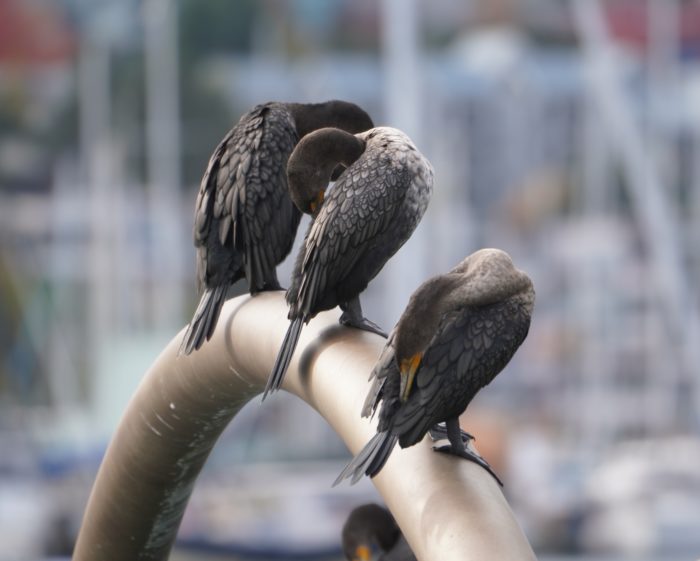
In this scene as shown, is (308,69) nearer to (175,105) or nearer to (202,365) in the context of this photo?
(175,105)

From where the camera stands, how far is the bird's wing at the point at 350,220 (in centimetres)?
242

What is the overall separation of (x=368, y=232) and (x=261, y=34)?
22.5 meters

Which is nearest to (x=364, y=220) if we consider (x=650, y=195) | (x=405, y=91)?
(x=405, y=91)

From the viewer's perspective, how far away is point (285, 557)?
16625 millimetres

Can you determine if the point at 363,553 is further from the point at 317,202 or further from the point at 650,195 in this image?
the point at 650,195

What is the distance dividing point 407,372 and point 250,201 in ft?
3.54

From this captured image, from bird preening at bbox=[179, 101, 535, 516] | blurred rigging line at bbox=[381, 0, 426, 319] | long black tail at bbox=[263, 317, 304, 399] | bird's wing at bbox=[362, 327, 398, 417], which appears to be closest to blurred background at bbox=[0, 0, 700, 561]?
blurred rigging line at bbox=[381, 0, 426, 319]

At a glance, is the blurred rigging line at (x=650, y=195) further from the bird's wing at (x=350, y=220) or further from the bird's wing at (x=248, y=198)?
the bird's wing at (x=350, y=220)

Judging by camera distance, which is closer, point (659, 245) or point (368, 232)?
point (368, 232)

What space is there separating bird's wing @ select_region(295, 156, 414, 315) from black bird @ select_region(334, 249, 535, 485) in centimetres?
45

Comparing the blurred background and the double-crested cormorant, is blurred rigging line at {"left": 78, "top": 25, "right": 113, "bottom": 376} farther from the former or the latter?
the double-crested cormorant

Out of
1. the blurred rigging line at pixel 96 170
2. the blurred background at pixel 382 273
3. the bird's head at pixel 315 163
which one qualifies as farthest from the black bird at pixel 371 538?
the blurred rigging line at pixel 96 170

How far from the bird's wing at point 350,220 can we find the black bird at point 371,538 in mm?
644

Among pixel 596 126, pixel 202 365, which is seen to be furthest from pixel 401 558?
pixel 596 126
